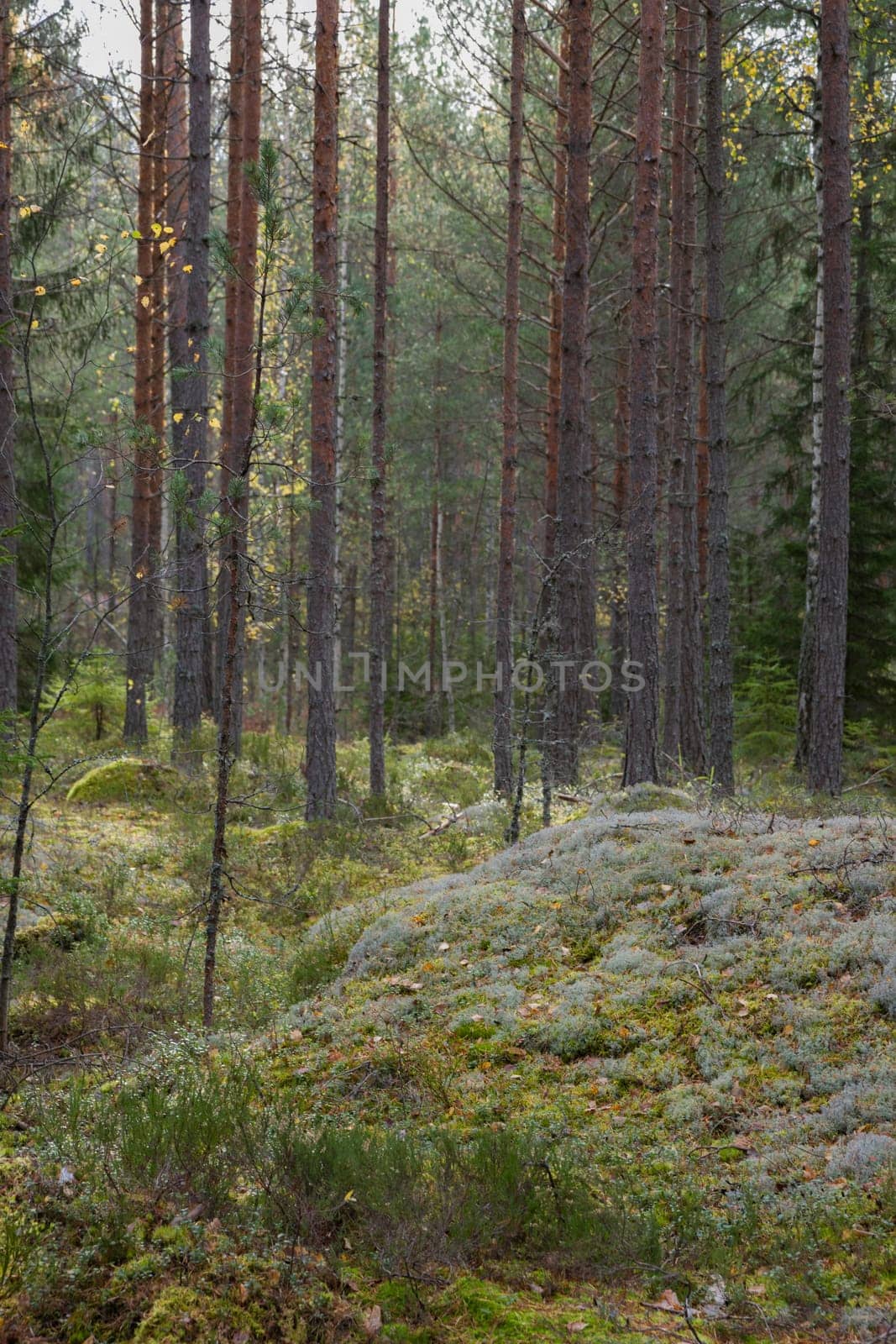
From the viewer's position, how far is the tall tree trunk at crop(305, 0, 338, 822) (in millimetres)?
11195

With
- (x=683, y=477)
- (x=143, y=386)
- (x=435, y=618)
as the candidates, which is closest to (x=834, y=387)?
(x=683, y=477)

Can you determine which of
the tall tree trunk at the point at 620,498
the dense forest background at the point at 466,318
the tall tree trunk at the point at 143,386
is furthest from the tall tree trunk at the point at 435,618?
the tall tree trunk at the point at 143,386

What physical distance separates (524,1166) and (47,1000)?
3.73 meters

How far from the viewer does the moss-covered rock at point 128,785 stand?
40.1ft

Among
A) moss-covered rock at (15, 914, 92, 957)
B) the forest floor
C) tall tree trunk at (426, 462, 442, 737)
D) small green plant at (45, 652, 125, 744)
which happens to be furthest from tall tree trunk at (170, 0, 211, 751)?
tall tree trunk at (426, 462, 442, 737)

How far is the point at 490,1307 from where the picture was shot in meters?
3.16

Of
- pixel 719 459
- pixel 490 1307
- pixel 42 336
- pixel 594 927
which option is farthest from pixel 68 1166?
pixel 42 336

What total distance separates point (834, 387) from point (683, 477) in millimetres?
5567

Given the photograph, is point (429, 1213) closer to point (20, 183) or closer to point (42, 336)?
point (42, 336)

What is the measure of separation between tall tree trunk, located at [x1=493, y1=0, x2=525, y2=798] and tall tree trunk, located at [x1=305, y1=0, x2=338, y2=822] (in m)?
2.90

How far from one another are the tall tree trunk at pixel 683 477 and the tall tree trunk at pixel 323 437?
5.46 meters

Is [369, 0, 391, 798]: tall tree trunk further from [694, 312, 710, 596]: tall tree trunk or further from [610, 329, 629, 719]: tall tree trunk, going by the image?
[694, 312, 710, 596]: tall tree trunk

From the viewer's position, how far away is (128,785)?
493 inches

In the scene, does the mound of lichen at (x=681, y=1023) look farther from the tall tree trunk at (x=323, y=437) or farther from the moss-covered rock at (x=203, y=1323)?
the tall tree trunk at (x=323, y=437)
